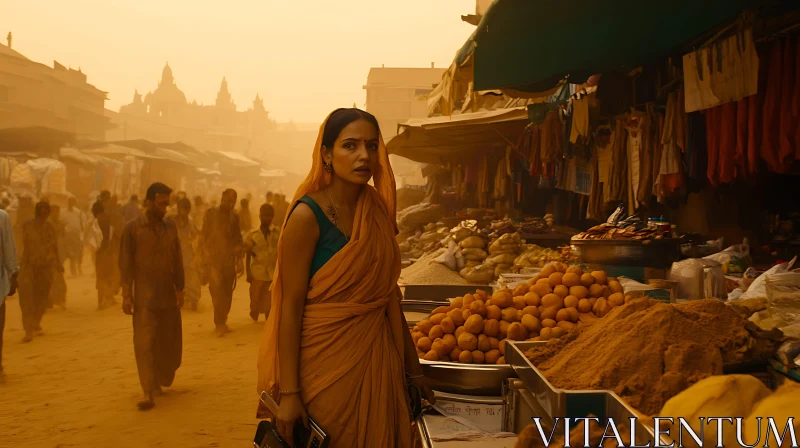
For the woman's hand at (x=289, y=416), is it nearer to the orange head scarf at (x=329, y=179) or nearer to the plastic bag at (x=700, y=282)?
the orange head scarf at (x=329, y=179)

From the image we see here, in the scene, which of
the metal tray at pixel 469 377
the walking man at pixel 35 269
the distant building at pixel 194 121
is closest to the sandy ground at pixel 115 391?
the walking man at pixel 35 269

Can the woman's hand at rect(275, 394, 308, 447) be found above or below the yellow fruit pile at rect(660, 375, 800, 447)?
below

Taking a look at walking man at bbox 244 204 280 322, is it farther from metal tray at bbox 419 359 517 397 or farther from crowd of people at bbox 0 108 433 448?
crowd of people at bbox 0 108 433 448

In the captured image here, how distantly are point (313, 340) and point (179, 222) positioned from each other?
9033mm

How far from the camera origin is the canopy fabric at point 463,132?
955 centimetres

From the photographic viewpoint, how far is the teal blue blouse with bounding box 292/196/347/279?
1.96 m

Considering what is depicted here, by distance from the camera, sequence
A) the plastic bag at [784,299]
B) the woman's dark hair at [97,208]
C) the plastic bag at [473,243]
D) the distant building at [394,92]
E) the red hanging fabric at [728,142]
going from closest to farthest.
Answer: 1. the plastic bag at [784,299]
2. the red hanging fabric at [728,142]
3. the plastic bag at [473,243]
4. the woman's dark hair at [97,208]
5. the distant building at [394,92]

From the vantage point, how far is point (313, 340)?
1.94 m

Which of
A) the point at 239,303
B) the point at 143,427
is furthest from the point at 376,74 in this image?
the point at 143,427

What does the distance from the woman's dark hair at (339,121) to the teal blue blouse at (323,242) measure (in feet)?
0.73

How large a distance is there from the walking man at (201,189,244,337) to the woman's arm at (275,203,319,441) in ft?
23.9

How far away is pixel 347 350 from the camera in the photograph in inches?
76.3

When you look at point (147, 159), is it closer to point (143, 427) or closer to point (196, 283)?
point (196, 283)

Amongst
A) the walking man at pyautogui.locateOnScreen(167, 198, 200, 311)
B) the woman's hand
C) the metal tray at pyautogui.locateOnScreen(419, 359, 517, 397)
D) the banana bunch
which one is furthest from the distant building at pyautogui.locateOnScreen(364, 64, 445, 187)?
the banana bunch
